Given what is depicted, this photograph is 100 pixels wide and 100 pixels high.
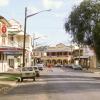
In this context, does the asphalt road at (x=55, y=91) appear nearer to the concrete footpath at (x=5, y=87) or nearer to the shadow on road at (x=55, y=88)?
the shadow on road at (x=55, y=88)

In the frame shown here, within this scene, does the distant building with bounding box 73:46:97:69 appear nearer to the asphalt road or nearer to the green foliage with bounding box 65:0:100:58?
the green foliage with bounding box 65:0:100:58

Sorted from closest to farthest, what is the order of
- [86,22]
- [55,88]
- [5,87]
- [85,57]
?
1. [55,88]
2. [5,87]
3. [86,22]
4. [85,57]

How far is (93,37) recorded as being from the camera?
63906 mm

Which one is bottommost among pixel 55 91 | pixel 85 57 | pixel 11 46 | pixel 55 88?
pixel 55 91

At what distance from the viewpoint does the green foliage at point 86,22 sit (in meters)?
63.3

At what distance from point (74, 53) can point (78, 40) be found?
129 meters

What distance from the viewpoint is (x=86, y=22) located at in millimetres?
63875

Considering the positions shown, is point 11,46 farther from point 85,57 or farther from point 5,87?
point 85,57

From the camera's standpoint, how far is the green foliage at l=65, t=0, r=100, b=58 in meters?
63.3

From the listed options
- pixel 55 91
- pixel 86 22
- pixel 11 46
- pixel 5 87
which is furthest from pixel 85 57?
pixel 55 91

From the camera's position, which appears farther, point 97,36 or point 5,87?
point 97,36

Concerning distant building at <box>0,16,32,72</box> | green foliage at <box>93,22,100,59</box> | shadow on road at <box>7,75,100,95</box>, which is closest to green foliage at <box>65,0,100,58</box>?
green foliage at <box>93,22,100,59</box>

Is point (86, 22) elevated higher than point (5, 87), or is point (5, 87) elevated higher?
point (86, 22)

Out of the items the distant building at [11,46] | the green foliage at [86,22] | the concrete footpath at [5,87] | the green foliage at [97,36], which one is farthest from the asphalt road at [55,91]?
the green foliage at [86,22]
